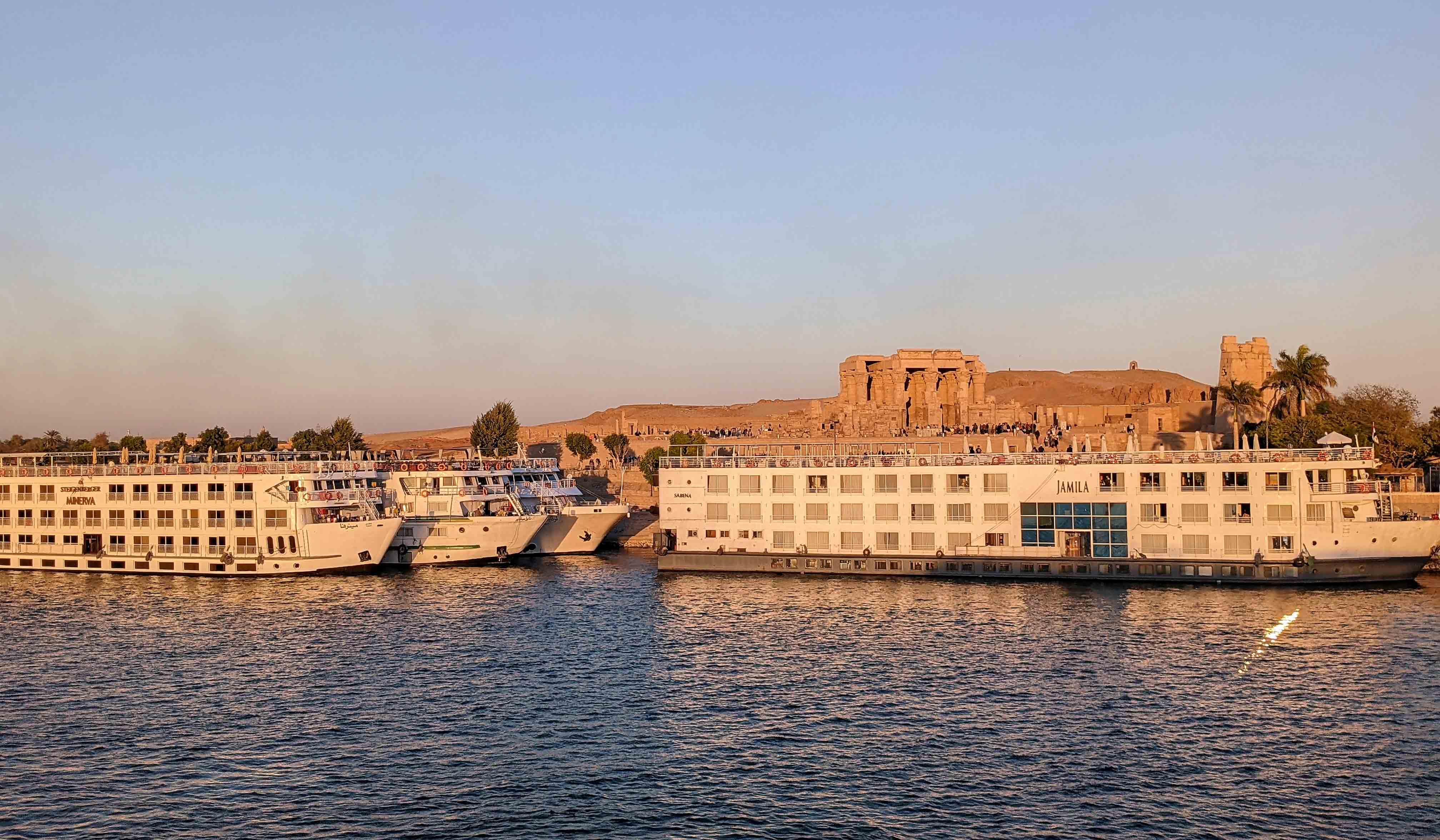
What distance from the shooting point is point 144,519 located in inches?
3413

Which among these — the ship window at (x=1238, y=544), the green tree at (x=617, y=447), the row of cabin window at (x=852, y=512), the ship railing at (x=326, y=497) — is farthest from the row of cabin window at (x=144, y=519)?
the green tree at (x=617, y=447)

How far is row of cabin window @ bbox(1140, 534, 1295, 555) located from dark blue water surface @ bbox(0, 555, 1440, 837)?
3182 millimetres

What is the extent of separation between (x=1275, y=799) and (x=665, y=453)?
324 feet

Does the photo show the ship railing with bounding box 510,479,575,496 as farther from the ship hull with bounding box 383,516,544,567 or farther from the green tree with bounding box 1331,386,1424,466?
the green tree with bounding box 1331,386,1424,466

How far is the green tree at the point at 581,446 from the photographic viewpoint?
148250 millimetres

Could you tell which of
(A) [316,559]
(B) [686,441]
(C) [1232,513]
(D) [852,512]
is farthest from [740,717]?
(B) [686,441]

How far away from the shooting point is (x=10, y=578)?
8606cm

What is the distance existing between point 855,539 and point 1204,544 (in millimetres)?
20818

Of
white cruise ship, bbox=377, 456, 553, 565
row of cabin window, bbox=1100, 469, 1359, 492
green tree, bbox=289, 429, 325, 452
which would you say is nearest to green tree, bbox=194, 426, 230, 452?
green tree, bbox=289, 429, 325, 452

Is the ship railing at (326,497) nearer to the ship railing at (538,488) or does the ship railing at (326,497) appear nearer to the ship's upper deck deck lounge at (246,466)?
the ship's upper deck deck lounge at (246,466)

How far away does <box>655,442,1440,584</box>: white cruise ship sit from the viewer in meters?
69.1

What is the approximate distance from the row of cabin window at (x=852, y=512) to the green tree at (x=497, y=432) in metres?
72.1

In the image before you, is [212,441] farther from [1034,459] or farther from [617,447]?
[1034,459]

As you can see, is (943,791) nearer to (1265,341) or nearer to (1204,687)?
(1204,687)
